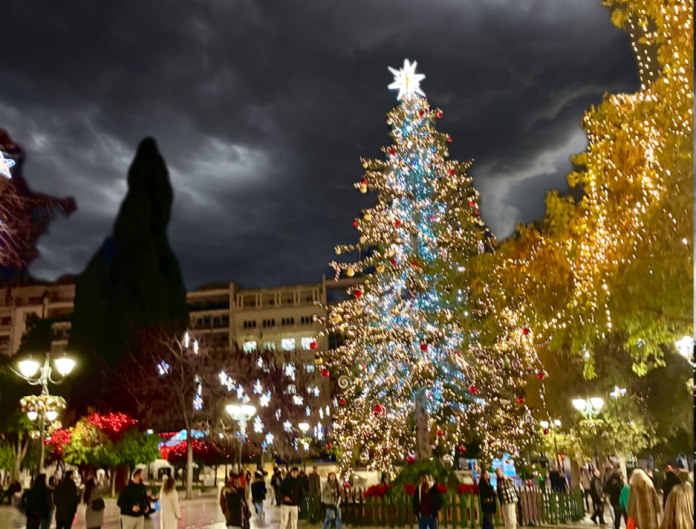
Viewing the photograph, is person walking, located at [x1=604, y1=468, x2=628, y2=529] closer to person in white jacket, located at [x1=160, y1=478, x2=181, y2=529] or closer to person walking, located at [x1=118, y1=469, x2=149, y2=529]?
person in white jacket, located at [x1=160, y1=478, x2=181, y2=529]

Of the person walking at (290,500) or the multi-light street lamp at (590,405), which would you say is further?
the multi-light street lamp at (590,405)

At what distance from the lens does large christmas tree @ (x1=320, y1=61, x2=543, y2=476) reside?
18234 mm

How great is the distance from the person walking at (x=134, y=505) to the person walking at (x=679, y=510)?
26.9ft

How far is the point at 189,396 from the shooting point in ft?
105

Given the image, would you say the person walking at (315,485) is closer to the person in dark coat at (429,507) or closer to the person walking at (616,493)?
the person in dark coat at (429,507)

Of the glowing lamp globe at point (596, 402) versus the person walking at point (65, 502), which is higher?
the glowing lamp globe at point (596, 402)

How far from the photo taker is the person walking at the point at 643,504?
1038 cm

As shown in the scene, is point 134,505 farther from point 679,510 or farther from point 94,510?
point 679,510

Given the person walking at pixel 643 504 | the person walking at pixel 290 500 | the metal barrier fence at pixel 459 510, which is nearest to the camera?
the person walking at pixel 643 504

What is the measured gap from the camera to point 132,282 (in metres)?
40.8

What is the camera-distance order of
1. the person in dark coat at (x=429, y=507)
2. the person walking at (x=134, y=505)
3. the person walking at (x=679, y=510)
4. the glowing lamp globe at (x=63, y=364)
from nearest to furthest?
the person walking at (x=679, y=510) → the person walking at (x=134, y=505) → the person in dark coat at (x=429, y=507) → the glowing lamp globe at (x=63, y=364)

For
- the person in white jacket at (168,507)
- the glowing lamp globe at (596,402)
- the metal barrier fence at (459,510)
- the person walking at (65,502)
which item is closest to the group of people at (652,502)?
the metal barrier fence at (459,510)

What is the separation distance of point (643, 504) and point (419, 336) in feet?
28.5

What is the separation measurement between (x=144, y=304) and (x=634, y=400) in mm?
29710
